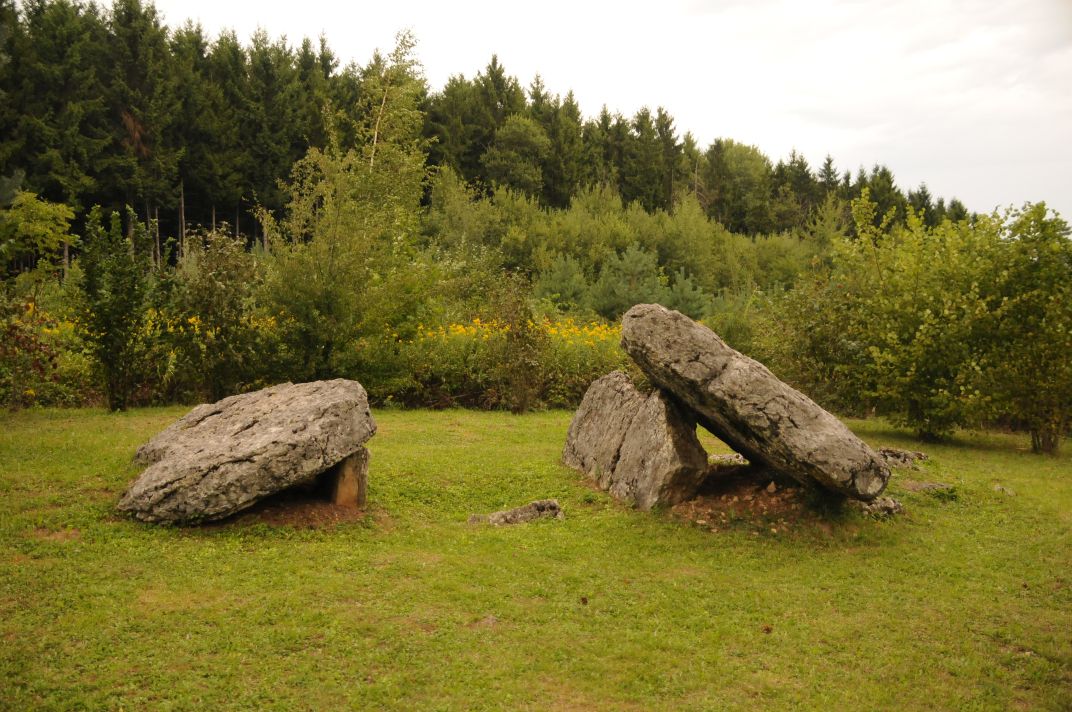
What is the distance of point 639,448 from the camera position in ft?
33.7

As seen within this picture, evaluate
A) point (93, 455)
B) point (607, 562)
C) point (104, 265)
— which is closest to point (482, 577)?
point (607, 562)

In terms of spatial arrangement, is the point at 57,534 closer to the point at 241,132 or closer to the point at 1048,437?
the point at 1048,437

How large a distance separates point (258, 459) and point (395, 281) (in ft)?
29.0

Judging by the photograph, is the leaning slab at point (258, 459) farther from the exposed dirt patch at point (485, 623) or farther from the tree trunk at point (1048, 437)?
the tree trunk at point (1048, 437)

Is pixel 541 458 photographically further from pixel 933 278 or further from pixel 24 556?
pixel 933 278

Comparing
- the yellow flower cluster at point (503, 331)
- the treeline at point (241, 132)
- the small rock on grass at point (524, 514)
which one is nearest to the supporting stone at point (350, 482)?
the small rock on grass at point (524, 514)

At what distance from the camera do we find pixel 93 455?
34.7 feet

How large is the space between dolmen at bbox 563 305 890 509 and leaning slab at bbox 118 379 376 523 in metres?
3.35

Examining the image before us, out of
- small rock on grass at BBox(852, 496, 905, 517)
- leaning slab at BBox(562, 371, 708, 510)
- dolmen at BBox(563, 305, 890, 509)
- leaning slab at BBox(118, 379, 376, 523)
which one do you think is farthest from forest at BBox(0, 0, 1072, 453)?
dolmen at BBox(563, 305, 890, 509)

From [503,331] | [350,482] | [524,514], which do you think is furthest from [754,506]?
[503,331]

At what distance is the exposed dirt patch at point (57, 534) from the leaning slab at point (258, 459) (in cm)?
56

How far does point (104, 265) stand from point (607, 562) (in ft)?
33.3

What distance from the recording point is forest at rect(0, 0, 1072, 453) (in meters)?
14.1

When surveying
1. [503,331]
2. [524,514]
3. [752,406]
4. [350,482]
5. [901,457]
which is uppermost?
[503,331]
